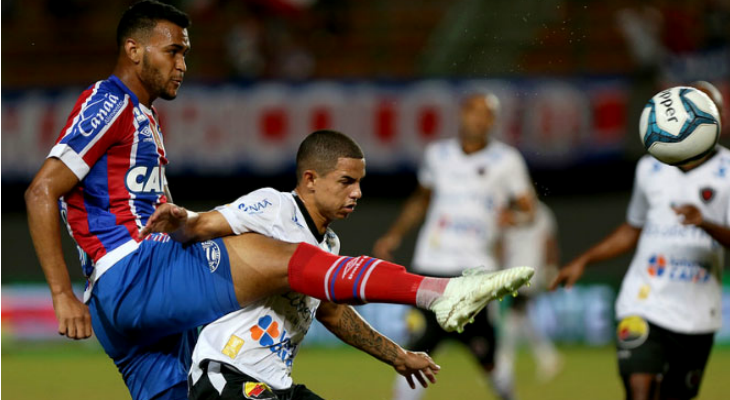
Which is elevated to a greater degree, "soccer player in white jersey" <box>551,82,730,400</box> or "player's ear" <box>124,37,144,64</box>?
"player's ear" <box>124,37,144,64</box>

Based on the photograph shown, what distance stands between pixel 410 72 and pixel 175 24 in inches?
372

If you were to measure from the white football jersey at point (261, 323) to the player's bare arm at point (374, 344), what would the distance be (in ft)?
1.34

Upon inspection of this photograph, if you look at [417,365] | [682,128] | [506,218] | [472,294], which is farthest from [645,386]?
[506,218]

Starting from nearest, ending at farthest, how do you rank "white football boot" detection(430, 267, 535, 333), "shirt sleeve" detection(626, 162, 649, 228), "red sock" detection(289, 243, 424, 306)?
"white football boot" detection(430, 267, 535, 333) < "red sock" detection(289, 243, 424, 306) < "shirt sleeve" detection(626, 162, 649, 228)

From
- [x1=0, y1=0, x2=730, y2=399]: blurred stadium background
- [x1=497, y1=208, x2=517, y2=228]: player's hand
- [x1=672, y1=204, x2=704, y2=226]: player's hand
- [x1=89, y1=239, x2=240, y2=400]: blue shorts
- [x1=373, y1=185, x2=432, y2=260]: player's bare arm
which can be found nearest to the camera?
[x1=89, y1=239, x2=240, y2=400]: blue shorts

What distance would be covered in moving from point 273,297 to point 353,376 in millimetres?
6236

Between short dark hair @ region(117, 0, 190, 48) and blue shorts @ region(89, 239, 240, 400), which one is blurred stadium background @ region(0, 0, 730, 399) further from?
short dark hair @ region(117, 0, 190, 48)

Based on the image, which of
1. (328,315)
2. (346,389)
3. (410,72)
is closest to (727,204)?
(328,315)

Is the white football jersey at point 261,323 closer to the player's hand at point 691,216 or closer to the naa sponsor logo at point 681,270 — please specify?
the player's hand at point 691,216

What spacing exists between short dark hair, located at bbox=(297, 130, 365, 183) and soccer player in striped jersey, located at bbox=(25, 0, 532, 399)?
1.27ft

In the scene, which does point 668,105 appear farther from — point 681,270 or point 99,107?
point 99,107

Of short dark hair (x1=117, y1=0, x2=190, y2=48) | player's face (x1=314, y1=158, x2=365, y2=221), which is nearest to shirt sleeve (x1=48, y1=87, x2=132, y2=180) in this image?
short dark hair (x1=117, y1=0, x2=190, y2=48)

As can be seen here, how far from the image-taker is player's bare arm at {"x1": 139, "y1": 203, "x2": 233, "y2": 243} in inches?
173

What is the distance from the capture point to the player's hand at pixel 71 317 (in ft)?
14.6
